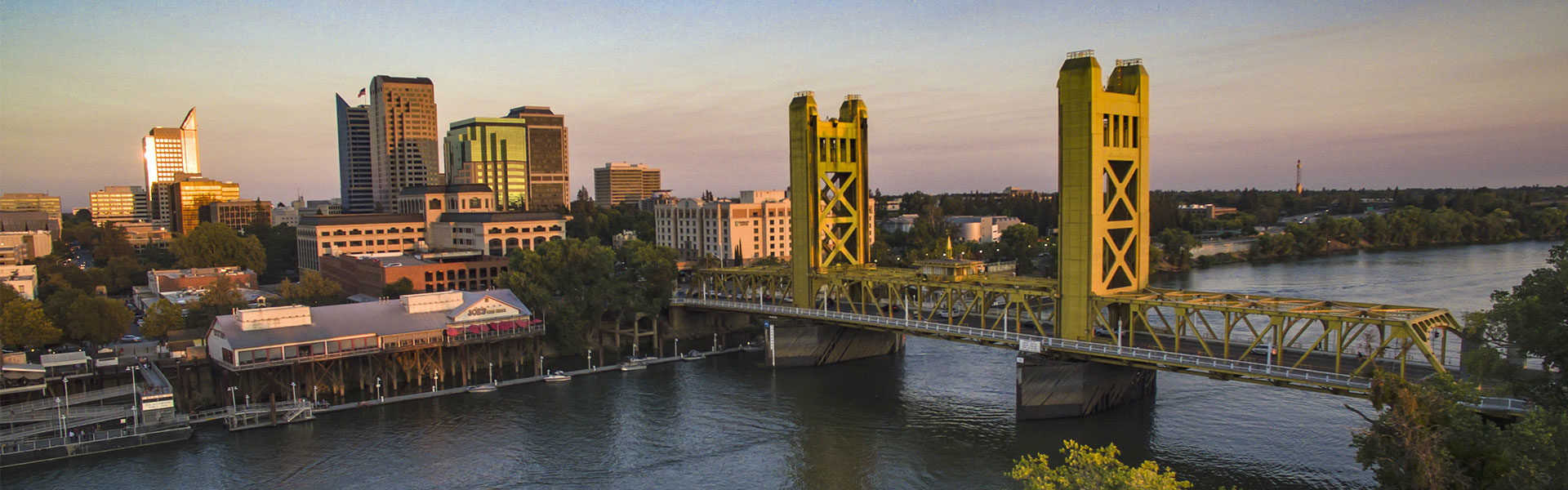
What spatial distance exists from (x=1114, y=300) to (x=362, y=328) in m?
40.7

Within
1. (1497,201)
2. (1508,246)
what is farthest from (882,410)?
(1497,201)

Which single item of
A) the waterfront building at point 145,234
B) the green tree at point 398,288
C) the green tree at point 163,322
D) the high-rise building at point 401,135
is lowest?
the green tree at point 163,322

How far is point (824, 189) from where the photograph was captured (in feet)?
204

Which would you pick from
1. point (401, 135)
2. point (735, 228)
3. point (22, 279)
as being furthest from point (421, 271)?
point (401, 135)

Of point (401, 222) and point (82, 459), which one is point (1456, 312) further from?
point (401, 222)

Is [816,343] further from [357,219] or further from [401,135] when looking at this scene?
[401,135]

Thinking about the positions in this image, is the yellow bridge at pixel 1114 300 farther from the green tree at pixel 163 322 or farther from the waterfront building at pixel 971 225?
the waterfront building at pixel 971 225

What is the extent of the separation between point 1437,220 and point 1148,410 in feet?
447

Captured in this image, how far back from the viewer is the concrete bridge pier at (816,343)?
A: 187 feet

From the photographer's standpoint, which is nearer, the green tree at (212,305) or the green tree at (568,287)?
the green tree at (568,287)

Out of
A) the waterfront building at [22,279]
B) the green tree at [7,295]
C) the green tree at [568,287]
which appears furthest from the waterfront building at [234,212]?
the green tree at [568,287]

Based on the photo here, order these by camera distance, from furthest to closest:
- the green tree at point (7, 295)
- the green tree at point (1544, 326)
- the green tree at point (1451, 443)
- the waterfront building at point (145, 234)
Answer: the waterfront building at point (145, 234) → the green tree at point (7, 295) → the green tree at point (1544, 326) → the green tree at point (1451, 443)

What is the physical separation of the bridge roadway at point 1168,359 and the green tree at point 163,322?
43.8 metres

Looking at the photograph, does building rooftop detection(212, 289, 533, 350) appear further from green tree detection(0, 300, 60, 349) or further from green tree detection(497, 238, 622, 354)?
green tree detection(0, 300, 60, 349)
